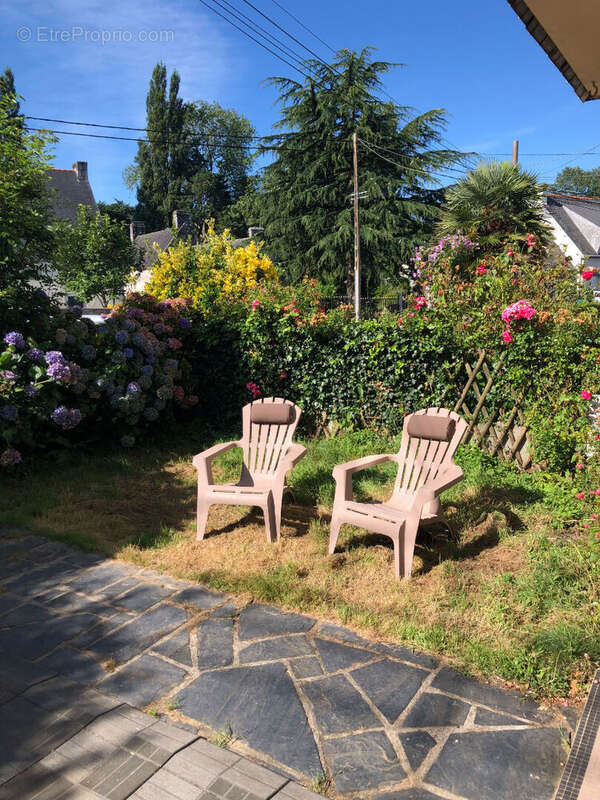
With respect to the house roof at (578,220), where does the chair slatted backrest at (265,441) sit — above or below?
below

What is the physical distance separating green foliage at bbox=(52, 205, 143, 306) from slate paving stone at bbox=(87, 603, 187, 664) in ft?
63.6

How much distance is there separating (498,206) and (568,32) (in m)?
9.47

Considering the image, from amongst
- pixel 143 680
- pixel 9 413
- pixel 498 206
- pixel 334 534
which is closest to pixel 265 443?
pixel 334 534

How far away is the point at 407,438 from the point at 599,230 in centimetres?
3308

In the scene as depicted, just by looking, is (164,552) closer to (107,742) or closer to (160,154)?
(107,742)

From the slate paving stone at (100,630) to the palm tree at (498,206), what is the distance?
989 cm

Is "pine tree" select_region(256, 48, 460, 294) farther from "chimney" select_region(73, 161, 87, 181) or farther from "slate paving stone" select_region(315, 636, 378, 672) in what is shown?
"slate paving stone" select_region(315, 636, 378, 672)

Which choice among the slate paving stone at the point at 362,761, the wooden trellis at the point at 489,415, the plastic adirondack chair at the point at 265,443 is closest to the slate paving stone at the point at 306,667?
the slate paving stone at the point at 362,761

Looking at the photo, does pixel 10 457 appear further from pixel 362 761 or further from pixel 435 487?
pixel 362 761

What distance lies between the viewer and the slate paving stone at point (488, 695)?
8.13 ft

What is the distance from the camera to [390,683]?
268 cm

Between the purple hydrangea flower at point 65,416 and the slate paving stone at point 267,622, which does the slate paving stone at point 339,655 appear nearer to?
the slate paving stone at point 267,622

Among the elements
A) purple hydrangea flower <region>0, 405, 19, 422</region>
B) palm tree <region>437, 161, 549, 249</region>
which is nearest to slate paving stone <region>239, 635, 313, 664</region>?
purple hydrangea flower <region>0, 405, 19, 422</region>

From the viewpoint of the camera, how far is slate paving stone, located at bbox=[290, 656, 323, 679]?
2744 mm
